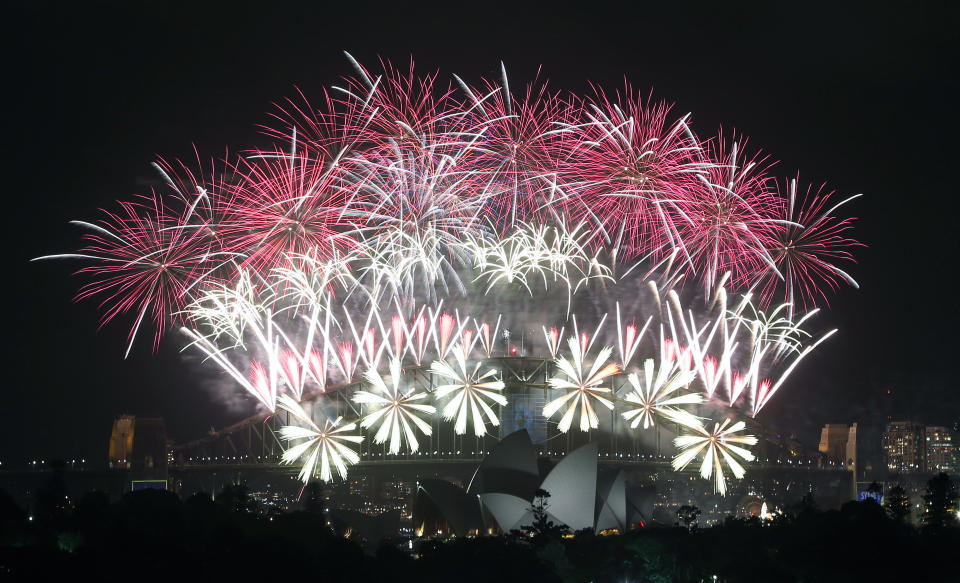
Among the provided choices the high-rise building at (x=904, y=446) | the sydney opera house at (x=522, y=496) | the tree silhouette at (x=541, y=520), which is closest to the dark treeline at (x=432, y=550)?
the tree silhouette at (x=541, y=520)

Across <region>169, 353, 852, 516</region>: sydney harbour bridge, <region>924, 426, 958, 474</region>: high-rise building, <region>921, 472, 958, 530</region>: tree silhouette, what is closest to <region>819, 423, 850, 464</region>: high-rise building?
<region>169, 353, 852, 516</region>: sydney harbour bridge

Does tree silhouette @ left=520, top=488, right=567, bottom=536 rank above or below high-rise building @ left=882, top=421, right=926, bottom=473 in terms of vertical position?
A: below

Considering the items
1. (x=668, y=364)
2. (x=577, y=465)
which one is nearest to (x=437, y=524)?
(x=577, y=465)

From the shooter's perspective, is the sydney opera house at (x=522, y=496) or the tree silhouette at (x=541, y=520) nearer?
the tree silhouette at (x=541, y=520)

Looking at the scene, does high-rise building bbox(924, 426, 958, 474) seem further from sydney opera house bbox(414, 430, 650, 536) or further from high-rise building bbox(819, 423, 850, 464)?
sydney opera house bbox(414, 430, 650, 536)

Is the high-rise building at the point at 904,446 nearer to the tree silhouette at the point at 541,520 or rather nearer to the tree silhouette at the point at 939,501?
the tree silhouette at the point at 939,501

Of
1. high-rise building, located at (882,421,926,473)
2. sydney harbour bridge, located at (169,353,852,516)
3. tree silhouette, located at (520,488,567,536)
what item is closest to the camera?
tree silhouette, located at (520,488,567,536)

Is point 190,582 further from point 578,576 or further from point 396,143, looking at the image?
point 396,143
